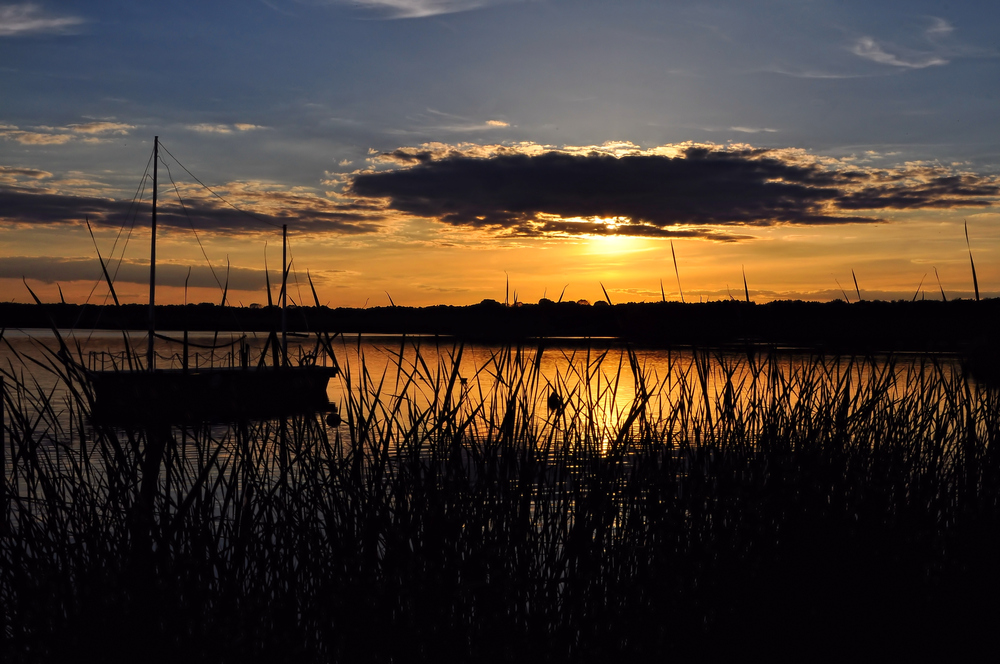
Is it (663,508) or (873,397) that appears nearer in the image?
(663,508)

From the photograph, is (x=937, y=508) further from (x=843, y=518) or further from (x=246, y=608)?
(x=246, y=608)

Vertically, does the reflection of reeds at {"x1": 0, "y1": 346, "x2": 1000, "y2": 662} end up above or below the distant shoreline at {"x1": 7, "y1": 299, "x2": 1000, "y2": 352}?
below

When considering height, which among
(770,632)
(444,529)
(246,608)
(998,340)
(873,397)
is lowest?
(770,632)

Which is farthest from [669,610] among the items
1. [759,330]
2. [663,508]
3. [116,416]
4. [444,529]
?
[116,416]

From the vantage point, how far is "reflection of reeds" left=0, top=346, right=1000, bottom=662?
308 centimetres

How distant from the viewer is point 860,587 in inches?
164

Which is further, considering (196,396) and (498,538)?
(196,396)

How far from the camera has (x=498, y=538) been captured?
135 inches

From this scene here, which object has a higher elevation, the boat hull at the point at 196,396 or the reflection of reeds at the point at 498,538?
the boat hull at the point at 196,396

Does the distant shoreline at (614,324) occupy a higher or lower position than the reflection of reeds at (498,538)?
higher

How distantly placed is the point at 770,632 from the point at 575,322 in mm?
1880

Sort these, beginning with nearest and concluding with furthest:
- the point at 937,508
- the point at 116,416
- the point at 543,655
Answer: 1. the point at 116,416
2. the point at 543,655
3. the point at 937,508

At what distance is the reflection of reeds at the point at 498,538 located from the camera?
308 centimetres

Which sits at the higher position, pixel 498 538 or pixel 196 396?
pixel 196 396
